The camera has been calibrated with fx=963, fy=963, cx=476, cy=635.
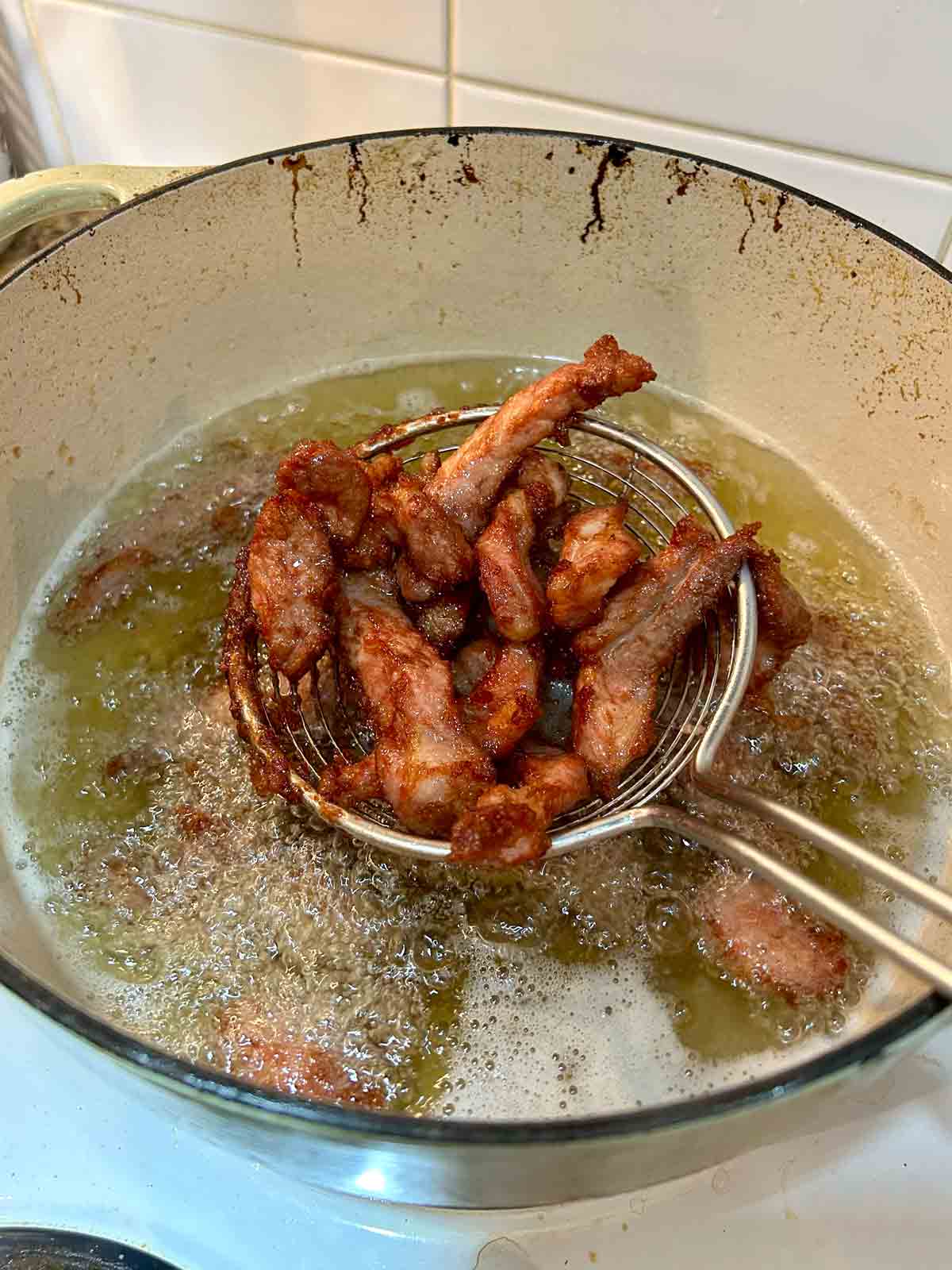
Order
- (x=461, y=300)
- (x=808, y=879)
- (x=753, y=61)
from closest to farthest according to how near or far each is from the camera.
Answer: (x=808, y=879), (x=753, y=61), (x=461, y=300)

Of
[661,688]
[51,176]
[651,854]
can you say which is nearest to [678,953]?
[651,854]

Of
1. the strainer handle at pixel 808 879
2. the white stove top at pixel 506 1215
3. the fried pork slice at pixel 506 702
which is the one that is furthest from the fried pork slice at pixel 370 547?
the white stove top at pixel 506 1215

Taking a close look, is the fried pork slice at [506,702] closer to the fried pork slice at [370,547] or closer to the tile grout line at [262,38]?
the fried pork slice at [370,547]

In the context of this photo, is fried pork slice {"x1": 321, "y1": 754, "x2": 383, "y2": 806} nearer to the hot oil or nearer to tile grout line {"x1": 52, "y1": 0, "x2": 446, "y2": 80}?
the hot oil

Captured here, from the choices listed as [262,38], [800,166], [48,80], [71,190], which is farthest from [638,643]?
[48,80]

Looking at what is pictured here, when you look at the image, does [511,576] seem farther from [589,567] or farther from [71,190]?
[71,190]

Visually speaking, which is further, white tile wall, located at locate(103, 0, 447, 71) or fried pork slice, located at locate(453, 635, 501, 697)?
white tile wall, located at locate(103, 0, 447, 71)

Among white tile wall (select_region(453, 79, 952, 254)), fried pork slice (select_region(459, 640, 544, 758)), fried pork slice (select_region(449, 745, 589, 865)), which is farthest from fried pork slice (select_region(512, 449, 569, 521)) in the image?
white tile wall (select_region(453, 79, 952, 254))
